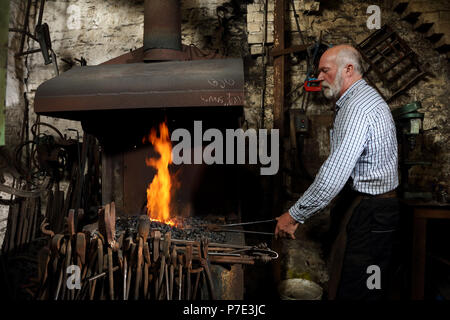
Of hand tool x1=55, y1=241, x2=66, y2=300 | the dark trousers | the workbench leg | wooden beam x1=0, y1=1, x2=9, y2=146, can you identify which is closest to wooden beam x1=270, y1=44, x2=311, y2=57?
the dark trousers

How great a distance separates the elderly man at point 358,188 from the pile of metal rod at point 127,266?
48cm

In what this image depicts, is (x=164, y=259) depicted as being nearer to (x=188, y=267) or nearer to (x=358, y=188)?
(x=188, y=267)

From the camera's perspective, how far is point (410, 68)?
104 inches

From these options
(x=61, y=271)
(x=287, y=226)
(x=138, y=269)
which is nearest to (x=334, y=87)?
(x=287, y=226)

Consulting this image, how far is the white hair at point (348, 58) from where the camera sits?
172 cm

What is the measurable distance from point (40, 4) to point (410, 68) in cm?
424

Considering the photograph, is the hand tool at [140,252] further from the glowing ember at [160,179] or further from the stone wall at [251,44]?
the stone wall at [251,44]

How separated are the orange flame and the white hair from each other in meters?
1.52

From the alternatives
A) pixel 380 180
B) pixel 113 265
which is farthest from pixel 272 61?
pixel 113 265

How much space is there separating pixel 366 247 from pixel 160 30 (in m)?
2.18

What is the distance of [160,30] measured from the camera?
88.7 inches

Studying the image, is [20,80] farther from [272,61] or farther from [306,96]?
[306,96]

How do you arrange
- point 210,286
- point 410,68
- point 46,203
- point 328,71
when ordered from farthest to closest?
1. point 46,203
2. point 410,68
3. point 328,71
4. point 210,286

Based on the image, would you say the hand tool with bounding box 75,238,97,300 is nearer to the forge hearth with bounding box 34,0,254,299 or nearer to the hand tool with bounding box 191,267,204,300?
the forge hearth with bounding box 34,0,254,299
